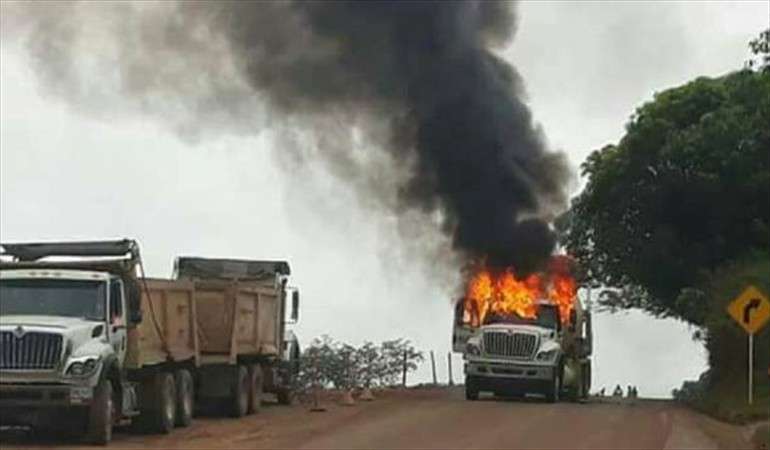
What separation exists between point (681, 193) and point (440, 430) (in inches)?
960

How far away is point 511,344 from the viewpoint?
3906cm

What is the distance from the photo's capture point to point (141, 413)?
25859 mm

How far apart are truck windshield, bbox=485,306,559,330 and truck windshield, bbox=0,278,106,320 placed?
17.7 m

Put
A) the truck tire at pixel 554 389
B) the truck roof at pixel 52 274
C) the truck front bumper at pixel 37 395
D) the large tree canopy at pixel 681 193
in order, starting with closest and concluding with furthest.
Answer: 1. the truck front bumper at pixel 37 395
2. the truck roof at pixel 52 274
3. the truck tire at pixel 554 389
4. the large tree canopy at pixel 681 193

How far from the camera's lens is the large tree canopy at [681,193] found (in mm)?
47531

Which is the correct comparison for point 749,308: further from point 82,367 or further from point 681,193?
point 681,193

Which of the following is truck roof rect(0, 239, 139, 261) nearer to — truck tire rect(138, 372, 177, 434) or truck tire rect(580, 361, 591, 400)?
truck tire rect(138, 372, 177, 434)

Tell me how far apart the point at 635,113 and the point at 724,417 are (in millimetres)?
21319

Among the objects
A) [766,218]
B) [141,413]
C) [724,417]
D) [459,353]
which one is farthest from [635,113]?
[141,413]

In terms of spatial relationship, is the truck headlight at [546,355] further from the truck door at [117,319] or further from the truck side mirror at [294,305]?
the truck door at [117,319]

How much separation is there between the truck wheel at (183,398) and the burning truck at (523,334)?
12587 mm

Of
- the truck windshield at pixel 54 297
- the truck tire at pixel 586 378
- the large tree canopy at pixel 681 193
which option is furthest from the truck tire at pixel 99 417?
the large tree canopy at pixel 681 193

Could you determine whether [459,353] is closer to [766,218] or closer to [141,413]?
[766,218]

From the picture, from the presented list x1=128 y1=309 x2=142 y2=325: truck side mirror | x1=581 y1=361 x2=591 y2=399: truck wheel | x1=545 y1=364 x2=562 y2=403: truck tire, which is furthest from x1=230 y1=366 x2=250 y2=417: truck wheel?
x1=581 y1=361 x2=591 y2=399: truck wheel
